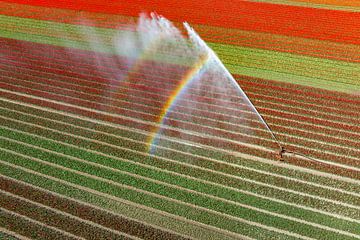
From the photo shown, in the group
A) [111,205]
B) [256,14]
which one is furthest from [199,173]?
[256,14]

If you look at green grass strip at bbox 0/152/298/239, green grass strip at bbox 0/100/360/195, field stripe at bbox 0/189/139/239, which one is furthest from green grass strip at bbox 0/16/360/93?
field stripe at bbox 0/189/139/239

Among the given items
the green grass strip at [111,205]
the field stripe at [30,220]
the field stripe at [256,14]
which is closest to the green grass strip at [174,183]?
the green grass strip at [111,205]

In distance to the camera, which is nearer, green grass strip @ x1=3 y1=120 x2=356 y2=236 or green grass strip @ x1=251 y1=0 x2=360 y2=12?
green grass strip @ x1=3 y1=120 x2=356 y2=236

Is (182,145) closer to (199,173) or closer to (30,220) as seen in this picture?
(199,173)

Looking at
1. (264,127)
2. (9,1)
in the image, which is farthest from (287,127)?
(9,1)

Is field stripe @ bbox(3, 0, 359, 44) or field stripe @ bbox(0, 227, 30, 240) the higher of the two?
field stripe @ bbox(3, 0, 359, 44)

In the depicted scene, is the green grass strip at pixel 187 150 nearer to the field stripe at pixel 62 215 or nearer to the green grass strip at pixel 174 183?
the green grass strip at pixel 174 183

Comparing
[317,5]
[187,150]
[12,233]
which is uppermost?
[317,5]

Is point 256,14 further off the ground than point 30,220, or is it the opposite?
point 256,14

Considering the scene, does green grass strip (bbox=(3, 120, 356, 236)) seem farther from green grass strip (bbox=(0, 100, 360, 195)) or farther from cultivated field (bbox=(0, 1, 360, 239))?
green grass strip (bbox=(0, 100, 360, 195))

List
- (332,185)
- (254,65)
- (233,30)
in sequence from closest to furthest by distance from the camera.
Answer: (332,185) < (254,65) < (233,30)

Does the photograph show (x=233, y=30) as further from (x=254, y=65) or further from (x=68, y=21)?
(x=68, y=21)
